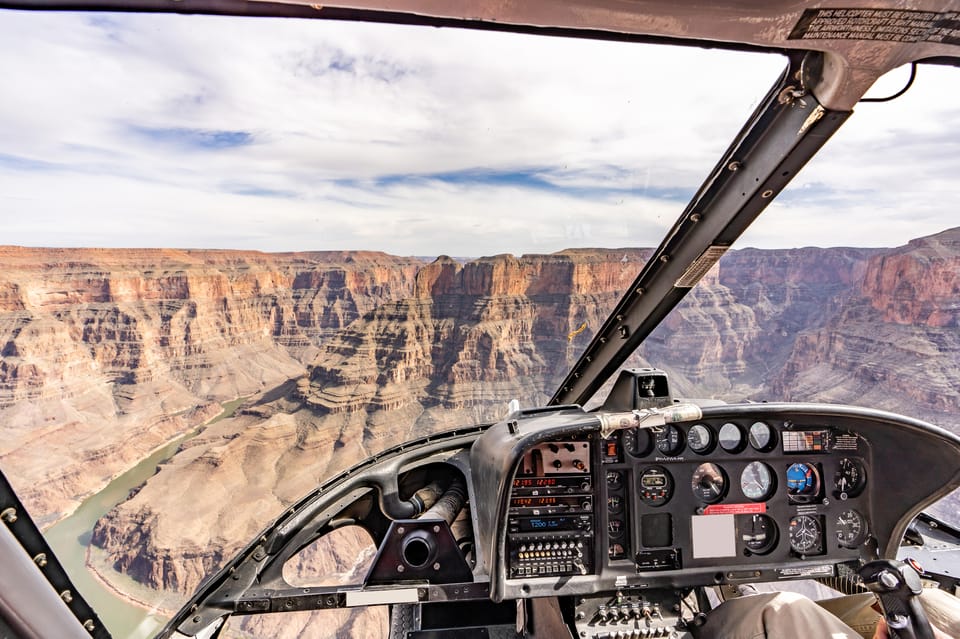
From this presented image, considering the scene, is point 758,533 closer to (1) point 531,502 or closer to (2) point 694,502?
(2) point 694,502

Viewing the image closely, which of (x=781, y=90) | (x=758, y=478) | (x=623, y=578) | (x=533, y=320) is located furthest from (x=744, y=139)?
(x=533, y=320)

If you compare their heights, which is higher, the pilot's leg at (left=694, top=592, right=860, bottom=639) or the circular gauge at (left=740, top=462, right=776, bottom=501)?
the circular gauge at (left=740, top=462, right=776, bottom=501)

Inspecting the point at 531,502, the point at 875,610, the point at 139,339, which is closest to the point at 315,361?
the point at 139,339

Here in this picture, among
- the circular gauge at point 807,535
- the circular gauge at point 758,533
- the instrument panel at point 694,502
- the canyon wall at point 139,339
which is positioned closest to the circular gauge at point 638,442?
the instrument panel at point 694,502

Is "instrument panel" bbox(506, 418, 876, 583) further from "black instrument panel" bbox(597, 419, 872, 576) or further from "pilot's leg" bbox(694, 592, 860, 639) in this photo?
"pilot's leg" bbox(694, 592, 860, 639)

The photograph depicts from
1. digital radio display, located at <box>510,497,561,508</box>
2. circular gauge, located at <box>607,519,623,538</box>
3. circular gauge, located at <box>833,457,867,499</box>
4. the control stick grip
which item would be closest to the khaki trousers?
the control stick grip

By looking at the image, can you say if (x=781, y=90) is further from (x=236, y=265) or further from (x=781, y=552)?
(x=236, y=265)
